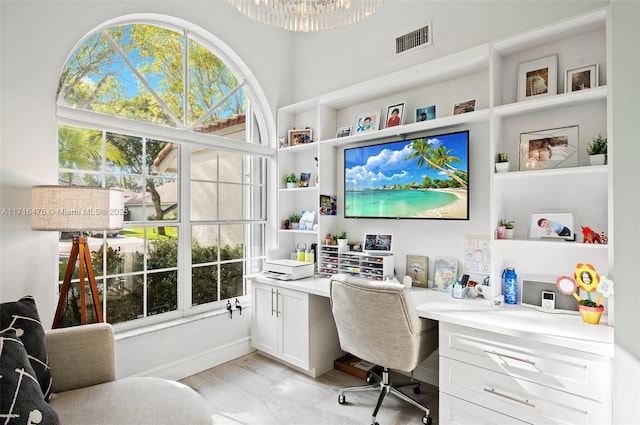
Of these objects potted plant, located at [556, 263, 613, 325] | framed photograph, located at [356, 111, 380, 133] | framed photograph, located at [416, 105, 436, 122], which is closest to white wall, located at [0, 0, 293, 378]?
framed photograph, located at [356, 111, 380, 133]

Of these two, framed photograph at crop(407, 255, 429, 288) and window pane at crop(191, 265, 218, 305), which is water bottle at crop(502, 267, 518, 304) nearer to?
framed photograph at crop(407, 255, 429, 288)

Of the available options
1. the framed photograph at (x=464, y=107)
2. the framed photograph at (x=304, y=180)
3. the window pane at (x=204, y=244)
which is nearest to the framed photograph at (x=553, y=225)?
the framed photograph at (x=464, y=107)

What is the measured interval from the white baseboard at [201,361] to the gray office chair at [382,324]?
1306mm

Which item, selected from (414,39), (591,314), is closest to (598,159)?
(591,314)

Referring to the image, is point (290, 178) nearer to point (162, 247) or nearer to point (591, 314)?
point (162, 247)

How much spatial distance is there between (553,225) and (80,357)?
265cm

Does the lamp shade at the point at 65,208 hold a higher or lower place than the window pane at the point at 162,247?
higher

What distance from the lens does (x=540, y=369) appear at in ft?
5.28

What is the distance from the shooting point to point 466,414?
6.03 feet

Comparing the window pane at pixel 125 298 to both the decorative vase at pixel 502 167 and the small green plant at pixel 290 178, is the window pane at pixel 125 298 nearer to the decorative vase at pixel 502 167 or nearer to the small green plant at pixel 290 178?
the small green plant at pixel 290 178

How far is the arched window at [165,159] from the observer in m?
2.38

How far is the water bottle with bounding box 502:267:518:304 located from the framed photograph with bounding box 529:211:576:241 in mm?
262

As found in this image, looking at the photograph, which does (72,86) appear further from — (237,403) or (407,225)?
(407,225)

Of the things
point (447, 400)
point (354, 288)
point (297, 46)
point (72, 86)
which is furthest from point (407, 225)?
point (72, 86)
